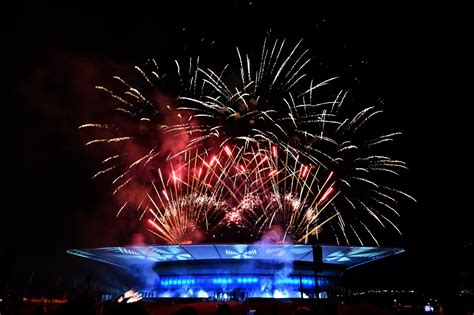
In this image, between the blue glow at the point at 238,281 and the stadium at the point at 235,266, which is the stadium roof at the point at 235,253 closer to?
the stadium at the point at 235,266

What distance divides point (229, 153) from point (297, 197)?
645 centimetres

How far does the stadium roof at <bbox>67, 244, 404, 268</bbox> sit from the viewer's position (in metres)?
34.0

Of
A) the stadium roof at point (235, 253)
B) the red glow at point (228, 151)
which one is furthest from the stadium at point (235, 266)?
the red glow at point (228, 151)

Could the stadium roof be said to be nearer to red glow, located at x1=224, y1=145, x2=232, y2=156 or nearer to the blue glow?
the blue glow

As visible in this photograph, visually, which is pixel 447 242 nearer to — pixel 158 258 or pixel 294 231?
pixel 294 231

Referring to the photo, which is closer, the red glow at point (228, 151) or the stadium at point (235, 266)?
the red glow at point (228, 151)

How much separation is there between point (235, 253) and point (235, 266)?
436 cm

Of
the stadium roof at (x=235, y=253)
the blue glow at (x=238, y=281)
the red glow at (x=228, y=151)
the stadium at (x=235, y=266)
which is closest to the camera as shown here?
the red glow at (x=228, y=151)

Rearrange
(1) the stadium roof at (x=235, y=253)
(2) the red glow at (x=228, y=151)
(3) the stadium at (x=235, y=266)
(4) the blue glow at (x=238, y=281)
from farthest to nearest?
(4) the blue glow at (x=238, y=281)
(3) the stadium at (x=235, y=266)
(1) the stadium roof at (x=235, y=253)
(2) the red glow at (x=228, y=151)

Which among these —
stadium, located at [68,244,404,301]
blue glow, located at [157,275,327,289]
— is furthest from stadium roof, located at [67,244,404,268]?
blue glow, located at [157,275,327,289]

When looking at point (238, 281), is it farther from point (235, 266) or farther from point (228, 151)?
point (228, 151)

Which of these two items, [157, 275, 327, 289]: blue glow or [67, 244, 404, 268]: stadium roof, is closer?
[67, 244, 404, 268]: stadium roof

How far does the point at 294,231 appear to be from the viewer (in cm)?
2966

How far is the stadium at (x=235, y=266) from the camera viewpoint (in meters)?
35.5
